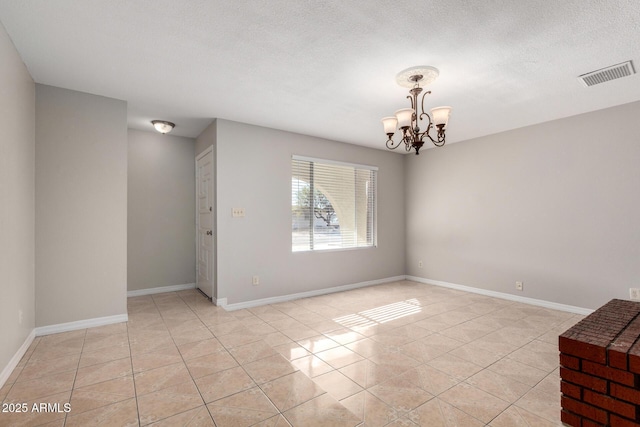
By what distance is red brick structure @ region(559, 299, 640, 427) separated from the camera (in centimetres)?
134

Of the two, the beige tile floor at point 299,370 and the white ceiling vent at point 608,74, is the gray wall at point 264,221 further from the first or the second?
the white ceiling vent at point 608,74

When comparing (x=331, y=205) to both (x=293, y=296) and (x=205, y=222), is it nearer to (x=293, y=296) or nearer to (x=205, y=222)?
(x=293, y=296)

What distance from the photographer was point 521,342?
9.77 ft

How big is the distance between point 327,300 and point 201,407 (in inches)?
107

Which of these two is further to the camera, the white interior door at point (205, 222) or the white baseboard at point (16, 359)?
the white interior door at point (205, 222)

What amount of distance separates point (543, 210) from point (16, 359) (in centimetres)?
589

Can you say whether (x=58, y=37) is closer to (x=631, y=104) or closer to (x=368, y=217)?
(x=368, y=217)

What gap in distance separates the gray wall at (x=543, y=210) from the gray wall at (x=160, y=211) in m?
4.22

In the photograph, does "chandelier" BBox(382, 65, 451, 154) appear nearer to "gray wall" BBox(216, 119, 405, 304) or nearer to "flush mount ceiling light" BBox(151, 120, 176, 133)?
"gray wall" BBox(216, 119, 405, 304)

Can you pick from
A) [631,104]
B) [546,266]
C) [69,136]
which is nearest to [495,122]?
[631,104]

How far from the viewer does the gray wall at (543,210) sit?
3.59 meters

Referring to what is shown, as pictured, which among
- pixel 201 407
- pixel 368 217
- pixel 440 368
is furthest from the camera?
pixel 368 217

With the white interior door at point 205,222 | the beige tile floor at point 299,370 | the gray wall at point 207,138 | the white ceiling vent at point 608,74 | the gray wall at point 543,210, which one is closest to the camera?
the beige tile floor at point 299,370

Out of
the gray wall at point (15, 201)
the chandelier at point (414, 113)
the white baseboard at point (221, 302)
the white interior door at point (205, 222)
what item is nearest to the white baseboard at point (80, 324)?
the gray wall at point (15, 201)
